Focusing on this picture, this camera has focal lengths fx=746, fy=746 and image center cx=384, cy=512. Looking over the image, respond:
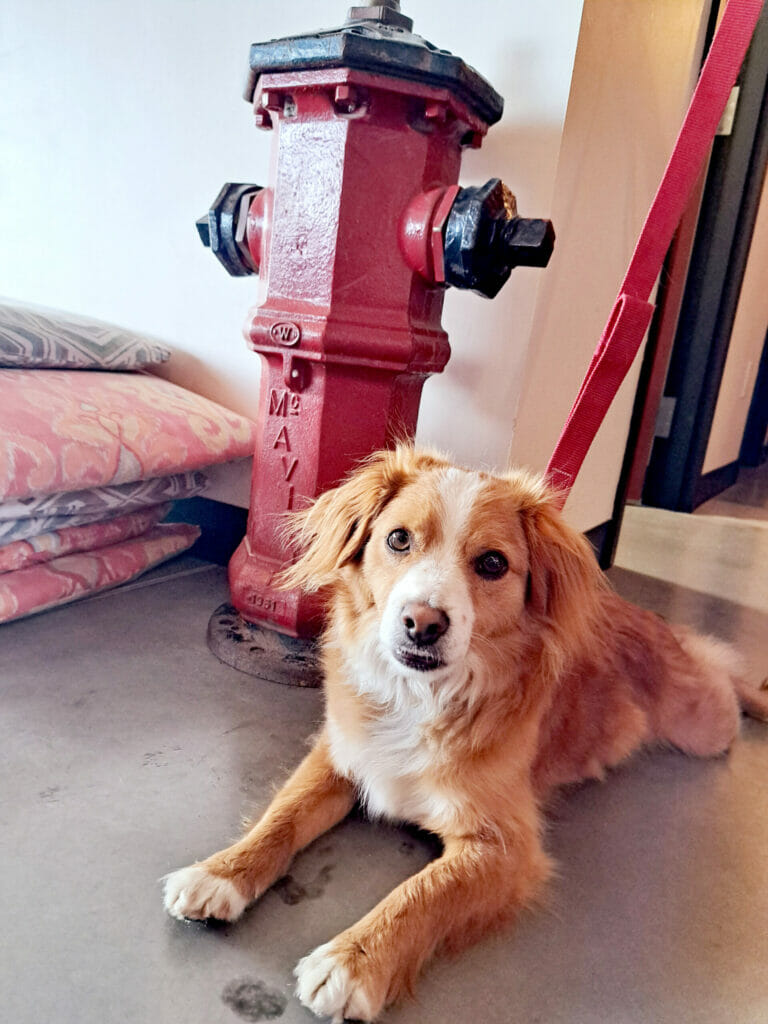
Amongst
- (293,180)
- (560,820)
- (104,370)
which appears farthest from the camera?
(104,370)

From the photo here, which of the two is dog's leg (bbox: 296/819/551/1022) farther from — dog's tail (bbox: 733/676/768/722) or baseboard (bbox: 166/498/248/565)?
baseboard (bbox: 166/498/248/565)

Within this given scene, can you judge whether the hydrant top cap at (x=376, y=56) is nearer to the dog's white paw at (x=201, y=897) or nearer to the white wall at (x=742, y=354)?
the dog's white paw at (x=201, y=897)

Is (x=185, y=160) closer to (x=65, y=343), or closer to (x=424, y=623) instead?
(x=65, y=343)

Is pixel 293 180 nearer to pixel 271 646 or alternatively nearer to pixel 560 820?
pixel 271 646

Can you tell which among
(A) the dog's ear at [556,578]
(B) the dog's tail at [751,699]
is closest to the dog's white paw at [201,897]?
(A) the dog's ear at [556,578]

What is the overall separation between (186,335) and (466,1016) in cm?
204

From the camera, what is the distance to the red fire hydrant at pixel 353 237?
148 centimetres

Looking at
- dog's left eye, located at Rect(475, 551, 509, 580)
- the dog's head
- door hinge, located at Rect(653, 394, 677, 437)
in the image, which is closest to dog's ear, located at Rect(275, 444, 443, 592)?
the dog's head

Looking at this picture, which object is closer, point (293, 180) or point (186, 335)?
point (293, 180)

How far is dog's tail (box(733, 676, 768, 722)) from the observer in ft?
5.88

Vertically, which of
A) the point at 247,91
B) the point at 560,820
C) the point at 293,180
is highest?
the point at 247,91

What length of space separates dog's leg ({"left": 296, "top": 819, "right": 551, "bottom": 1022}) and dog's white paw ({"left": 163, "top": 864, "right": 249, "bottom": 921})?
12cm

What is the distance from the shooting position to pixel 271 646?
70.1 inches

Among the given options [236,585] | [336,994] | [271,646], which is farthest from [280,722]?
[336,994]
